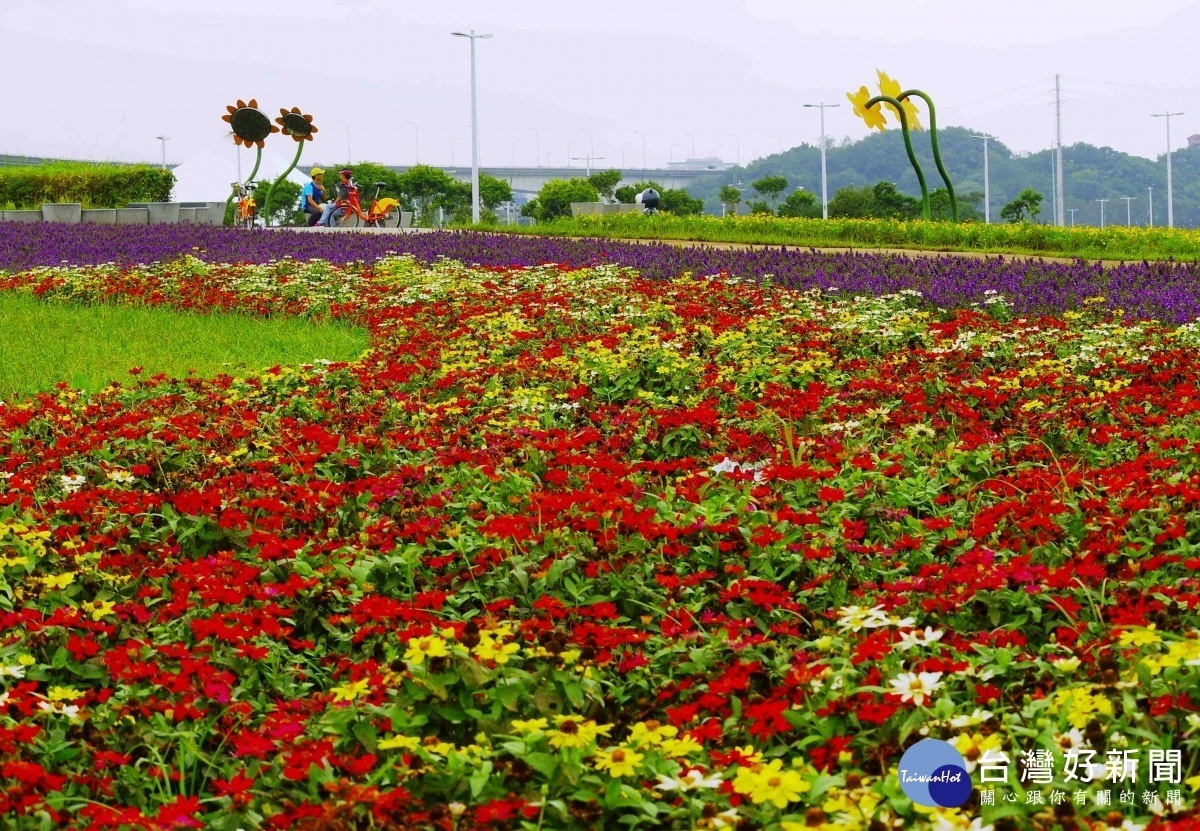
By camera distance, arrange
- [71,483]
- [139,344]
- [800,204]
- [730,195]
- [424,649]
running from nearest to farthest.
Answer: [424,649] < [71,483] < [139,344] < [800,204] < [730,195]

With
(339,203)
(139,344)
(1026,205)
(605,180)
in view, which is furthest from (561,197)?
(139,344)

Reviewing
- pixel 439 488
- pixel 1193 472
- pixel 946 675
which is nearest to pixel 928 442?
pixel 1193 472

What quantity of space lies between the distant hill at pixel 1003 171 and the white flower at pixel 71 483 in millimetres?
74462

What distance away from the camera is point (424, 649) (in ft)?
8.91

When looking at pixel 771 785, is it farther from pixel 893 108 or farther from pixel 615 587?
pixel 893 108

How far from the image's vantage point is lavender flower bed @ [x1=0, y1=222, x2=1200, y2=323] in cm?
855

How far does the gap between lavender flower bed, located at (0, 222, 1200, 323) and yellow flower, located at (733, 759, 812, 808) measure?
20.4 ft

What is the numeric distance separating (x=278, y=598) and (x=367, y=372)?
3383mm

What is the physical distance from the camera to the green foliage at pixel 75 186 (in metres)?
25.8

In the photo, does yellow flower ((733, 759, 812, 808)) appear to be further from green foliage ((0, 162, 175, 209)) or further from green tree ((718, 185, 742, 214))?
green tree ((718, 185, 742, 214))

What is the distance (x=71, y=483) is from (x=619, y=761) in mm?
3056

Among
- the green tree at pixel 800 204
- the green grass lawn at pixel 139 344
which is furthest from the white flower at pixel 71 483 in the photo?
the green tree at pixel 800 204

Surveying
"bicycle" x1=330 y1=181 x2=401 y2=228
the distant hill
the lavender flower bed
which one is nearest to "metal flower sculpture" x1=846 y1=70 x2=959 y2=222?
the lavender flower bed

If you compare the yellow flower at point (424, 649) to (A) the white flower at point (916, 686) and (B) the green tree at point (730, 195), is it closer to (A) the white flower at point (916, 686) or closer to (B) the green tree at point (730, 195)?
(A) the white flower at point (916, 686)
